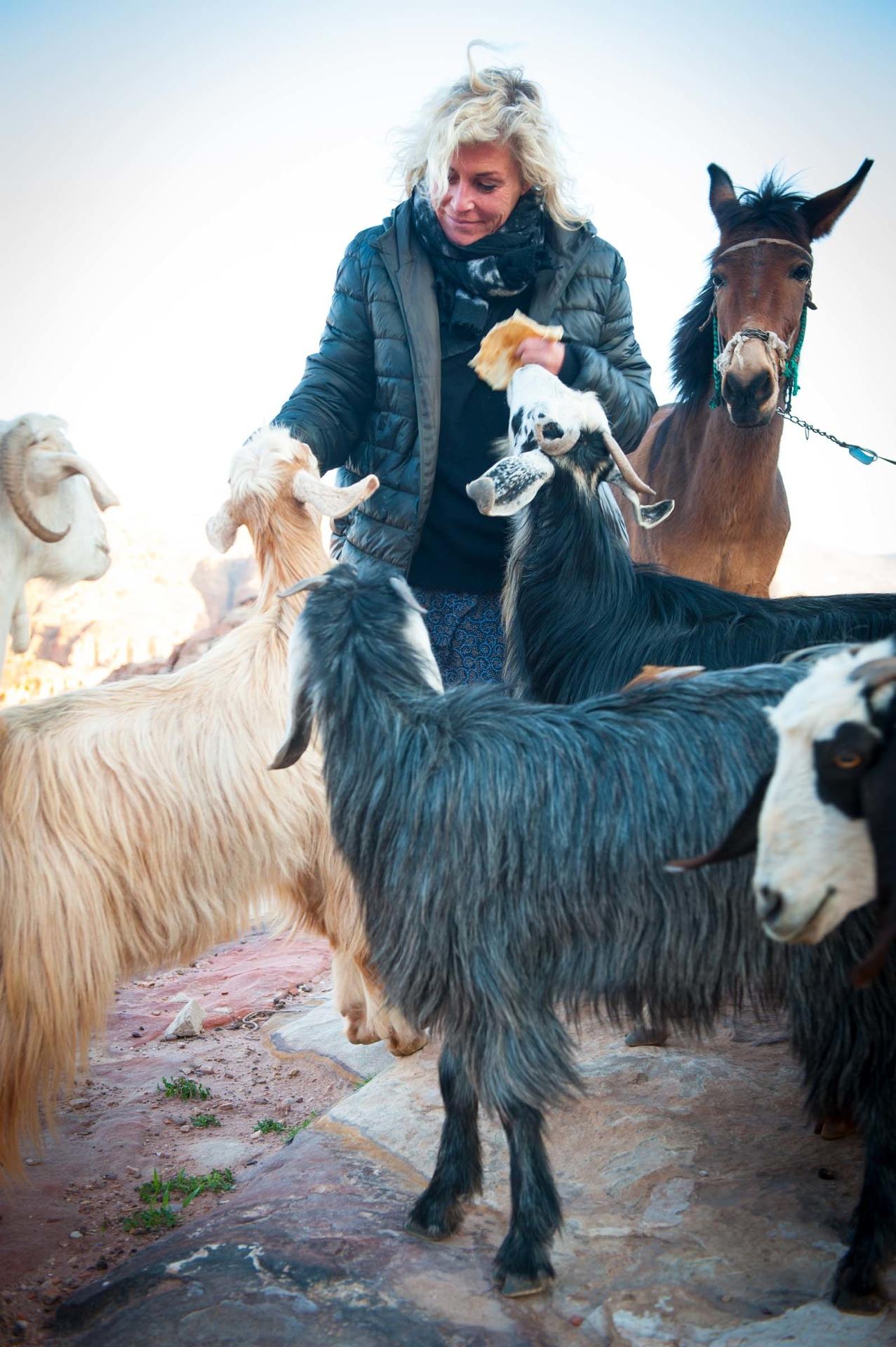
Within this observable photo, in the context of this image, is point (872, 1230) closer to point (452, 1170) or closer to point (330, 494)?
point (452, 1170)

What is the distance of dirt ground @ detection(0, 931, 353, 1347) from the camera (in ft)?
9.21

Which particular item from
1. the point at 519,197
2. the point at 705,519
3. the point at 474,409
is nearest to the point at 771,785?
the point at 474,409

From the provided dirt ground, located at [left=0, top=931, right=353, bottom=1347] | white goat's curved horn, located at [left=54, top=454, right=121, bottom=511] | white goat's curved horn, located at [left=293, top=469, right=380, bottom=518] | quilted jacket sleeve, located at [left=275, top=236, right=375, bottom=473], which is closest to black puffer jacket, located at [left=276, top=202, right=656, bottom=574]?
quilted jacket sleeve, located at [left=275, top=236, right=375, bottom=473]

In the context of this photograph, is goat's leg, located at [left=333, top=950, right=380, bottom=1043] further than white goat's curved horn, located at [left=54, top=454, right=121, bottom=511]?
Yes

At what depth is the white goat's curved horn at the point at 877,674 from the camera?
1735mm

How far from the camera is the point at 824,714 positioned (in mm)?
1768

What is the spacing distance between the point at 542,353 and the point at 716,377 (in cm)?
180

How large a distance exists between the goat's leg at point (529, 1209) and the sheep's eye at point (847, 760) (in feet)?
3.34

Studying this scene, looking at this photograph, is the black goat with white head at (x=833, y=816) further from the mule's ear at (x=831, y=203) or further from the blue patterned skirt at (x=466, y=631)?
the mule's ear at (x=831, y=203)

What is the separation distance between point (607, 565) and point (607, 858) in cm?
139

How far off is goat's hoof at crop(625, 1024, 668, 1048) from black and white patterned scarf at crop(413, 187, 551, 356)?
228 centimetres

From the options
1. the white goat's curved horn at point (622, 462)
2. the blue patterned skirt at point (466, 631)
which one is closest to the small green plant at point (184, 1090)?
the blue patterned skirt at point (466, 631)

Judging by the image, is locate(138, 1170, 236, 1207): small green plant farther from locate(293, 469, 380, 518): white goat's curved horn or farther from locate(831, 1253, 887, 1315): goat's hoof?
locate(293, 469, 380, 518): white goat's curved horn

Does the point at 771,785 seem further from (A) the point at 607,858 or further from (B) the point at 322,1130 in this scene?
(B) the point at 322,1130
